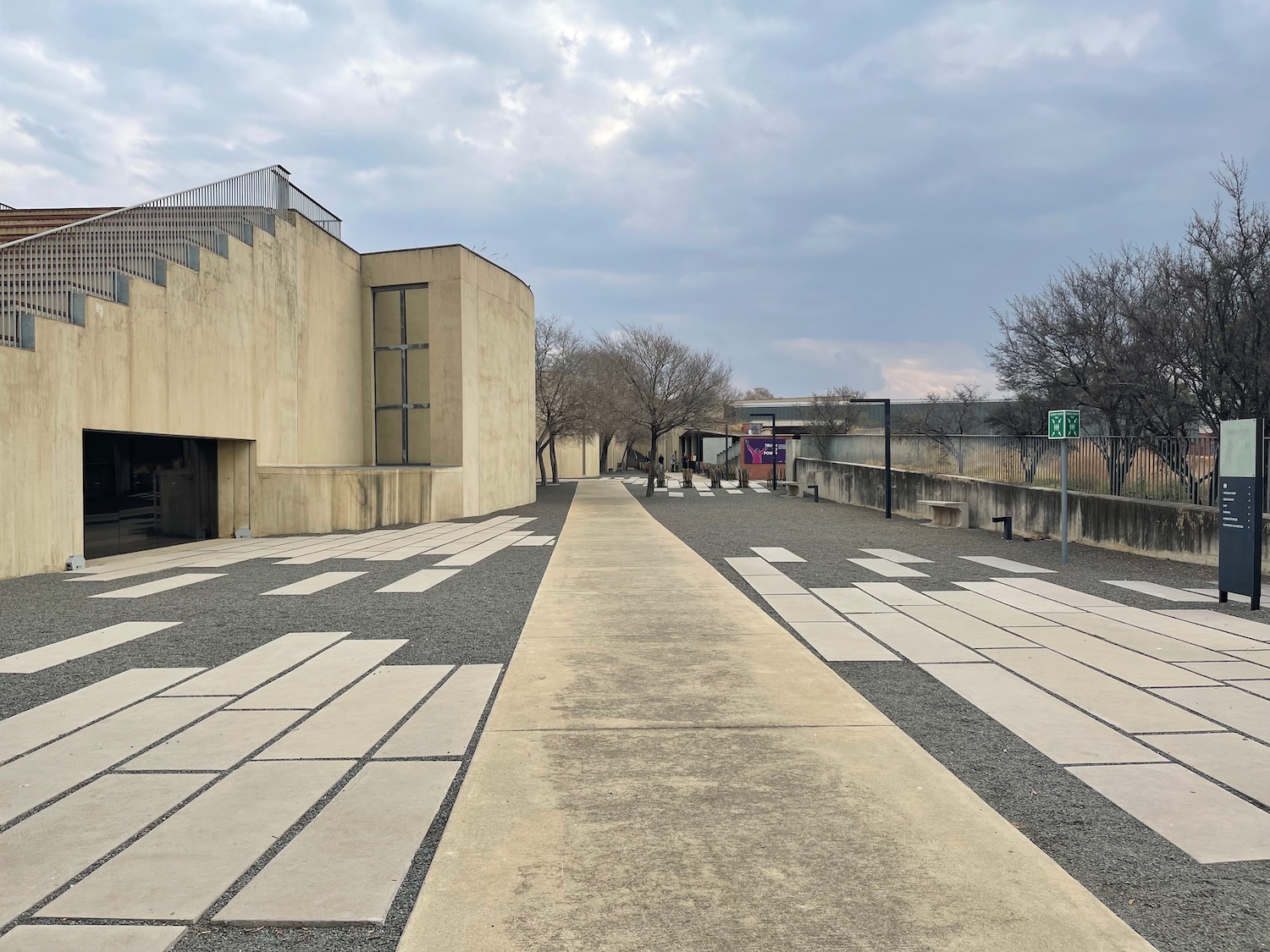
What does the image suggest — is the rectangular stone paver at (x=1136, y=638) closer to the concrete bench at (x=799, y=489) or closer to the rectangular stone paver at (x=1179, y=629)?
the rectangular stone paver at (x=1179, y=629)

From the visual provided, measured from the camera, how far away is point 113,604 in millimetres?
8938

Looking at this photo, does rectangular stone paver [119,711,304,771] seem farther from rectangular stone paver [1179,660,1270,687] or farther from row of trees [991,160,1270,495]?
row of trees [991,160,1270,495]

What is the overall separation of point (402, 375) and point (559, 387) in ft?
56.5

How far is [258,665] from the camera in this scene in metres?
6.05

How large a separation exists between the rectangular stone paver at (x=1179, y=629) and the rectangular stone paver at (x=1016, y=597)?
373mm

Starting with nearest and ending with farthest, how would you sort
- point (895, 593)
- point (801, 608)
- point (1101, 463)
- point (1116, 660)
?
point (1116, 660), point (801, 608), point (895, 593), point (1101, 463)

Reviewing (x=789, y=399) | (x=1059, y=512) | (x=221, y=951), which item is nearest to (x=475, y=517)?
(x=1059, y=512)

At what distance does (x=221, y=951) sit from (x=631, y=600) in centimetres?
633

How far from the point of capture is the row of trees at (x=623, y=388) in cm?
3438

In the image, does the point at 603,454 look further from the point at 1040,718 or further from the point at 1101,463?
the point at 1040,718

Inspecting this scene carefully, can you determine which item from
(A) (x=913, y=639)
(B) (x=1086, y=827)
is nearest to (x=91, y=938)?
(B) (x=1086, y=827)

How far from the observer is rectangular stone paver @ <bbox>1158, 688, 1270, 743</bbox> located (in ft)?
15.0

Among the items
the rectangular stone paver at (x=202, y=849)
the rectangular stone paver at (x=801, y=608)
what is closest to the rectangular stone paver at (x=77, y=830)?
the rectangular stone paver at (x=202, y=849)

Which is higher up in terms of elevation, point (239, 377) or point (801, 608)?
point (239, 377)
